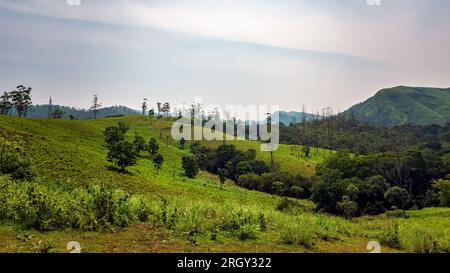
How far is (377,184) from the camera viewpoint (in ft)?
196

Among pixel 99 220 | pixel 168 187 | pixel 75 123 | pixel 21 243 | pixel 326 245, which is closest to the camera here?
pixel 21 243

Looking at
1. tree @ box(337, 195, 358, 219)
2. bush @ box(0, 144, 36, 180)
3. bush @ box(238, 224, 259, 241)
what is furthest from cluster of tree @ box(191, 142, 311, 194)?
bush @ box(238, 224, 259, 241)

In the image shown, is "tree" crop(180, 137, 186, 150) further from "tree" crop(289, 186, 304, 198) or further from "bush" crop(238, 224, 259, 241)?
"bush" crop(238, 224, 259, 241)

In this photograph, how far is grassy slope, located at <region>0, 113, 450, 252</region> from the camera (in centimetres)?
939

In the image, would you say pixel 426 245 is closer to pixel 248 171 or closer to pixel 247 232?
pixel 247 232

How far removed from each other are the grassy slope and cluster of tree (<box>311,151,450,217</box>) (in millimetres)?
5368

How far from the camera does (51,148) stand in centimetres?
5016

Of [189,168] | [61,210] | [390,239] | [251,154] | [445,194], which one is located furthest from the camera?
[251,154]

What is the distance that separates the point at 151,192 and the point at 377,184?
37131 millimetres

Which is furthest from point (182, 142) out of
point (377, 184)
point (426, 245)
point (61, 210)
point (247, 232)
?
point (426, 245)

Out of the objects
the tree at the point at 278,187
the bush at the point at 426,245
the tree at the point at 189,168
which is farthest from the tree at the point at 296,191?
the bush at the point at 426,245
